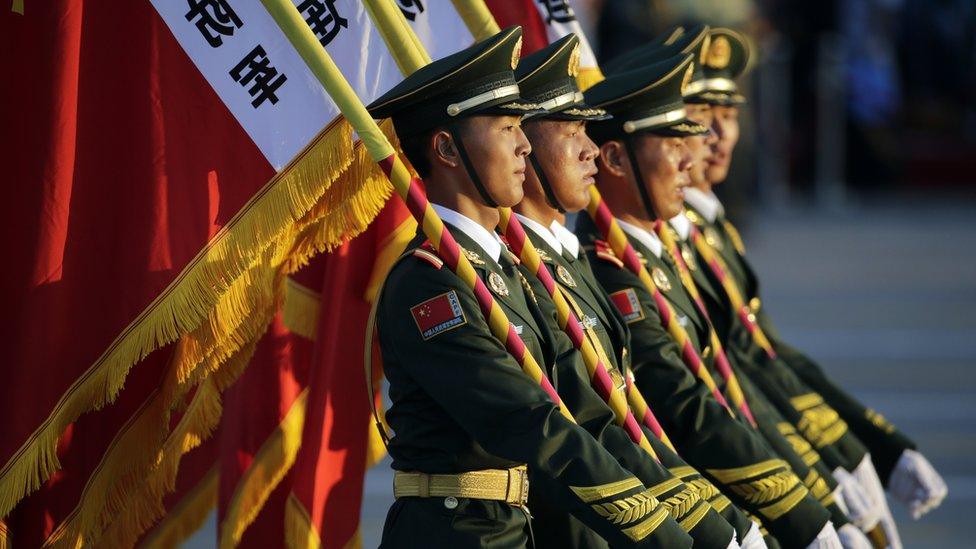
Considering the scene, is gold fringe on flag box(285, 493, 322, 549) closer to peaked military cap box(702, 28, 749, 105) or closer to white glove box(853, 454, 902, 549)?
white glove box(853, 454, 902, 549)

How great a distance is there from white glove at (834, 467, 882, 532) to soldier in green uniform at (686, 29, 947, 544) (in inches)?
5.3

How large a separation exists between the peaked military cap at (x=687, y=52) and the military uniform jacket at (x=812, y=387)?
1.14ft

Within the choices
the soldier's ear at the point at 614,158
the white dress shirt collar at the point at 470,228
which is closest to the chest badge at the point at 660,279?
the soldier's ear at the point at 614,158

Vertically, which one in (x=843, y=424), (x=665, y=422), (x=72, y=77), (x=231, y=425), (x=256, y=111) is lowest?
(x=843, y=424)

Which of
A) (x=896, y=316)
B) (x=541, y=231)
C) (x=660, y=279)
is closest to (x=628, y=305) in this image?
(x=660, y=279)

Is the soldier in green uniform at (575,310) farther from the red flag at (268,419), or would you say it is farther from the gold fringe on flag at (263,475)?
the gold fringe on flag at (263,475)

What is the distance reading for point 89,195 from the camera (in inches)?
164

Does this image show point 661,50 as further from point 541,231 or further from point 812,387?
point 812,387

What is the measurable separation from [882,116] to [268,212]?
14160mm

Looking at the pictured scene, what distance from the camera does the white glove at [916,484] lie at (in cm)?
560

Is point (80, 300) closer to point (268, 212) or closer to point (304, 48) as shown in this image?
point (268, 212)

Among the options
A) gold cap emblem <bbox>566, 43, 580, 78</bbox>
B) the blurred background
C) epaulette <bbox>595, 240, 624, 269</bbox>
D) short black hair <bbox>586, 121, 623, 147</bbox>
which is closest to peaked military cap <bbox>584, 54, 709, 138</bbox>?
short black hair <bbox>586, 121, 623, 147</bbox>

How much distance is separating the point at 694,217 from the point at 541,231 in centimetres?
133

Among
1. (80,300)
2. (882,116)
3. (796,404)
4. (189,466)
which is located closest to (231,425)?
(189,466)
